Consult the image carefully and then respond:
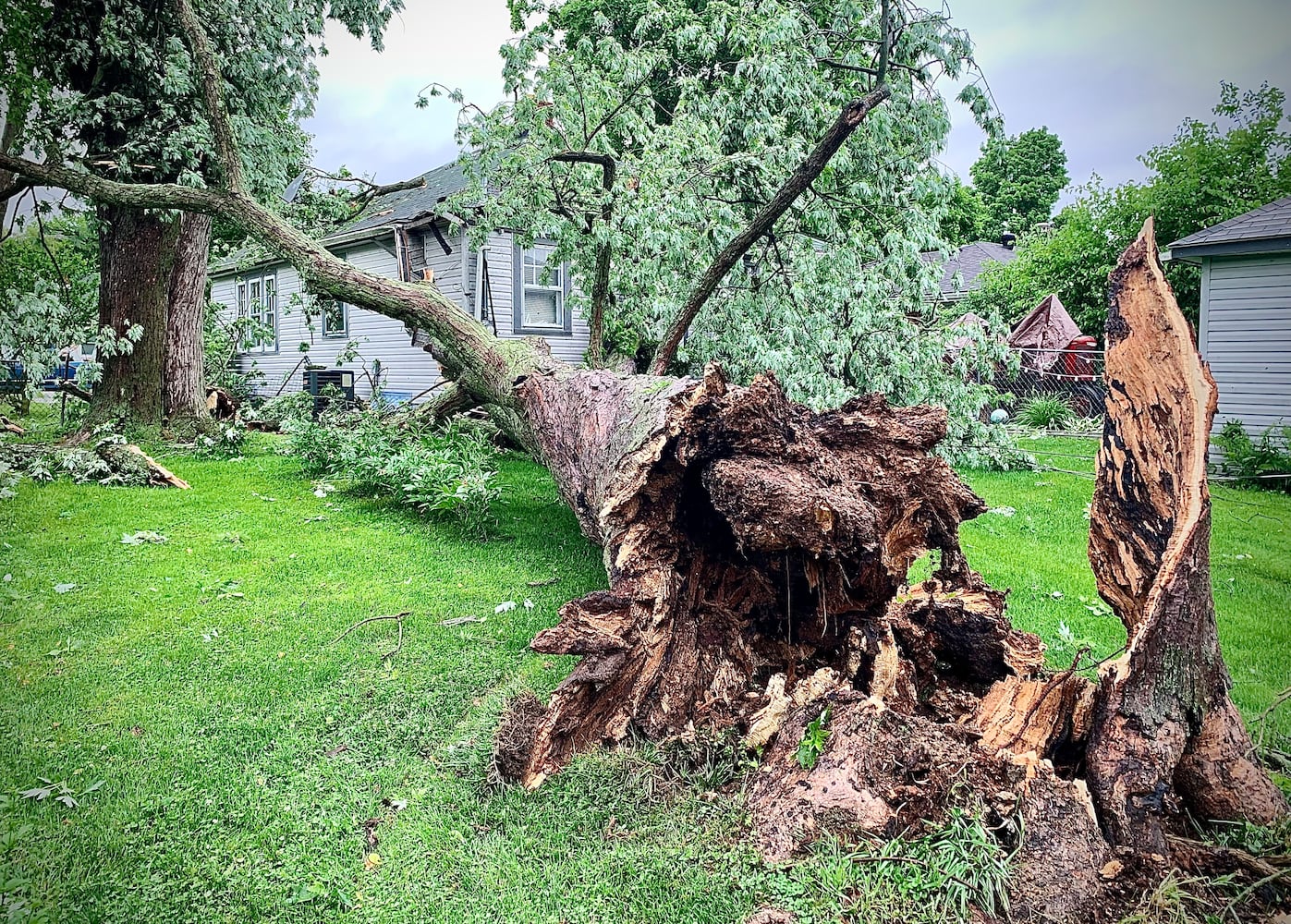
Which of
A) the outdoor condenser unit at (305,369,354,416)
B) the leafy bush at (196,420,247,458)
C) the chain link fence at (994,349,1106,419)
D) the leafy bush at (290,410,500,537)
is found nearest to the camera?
the leafy bush at (290,410,500,537)

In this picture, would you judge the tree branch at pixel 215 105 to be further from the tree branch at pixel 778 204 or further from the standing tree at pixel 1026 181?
the standing tree at pixel 1026 181

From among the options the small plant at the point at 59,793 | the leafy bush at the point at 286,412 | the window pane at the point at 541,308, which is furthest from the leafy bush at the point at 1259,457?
the window pane at the point at 541,308

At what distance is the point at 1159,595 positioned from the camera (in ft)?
6.86

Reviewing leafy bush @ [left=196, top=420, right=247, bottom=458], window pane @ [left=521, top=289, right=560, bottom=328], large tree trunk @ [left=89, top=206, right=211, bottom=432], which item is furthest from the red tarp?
large tree trunk @ [left=89, top=206, right=211, bottom=432]

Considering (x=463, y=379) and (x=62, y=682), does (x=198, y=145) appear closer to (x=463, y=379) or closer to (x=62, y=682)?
(x=463, y=379)

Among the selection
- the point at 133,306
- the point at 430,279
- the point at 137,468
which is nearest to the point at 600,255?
the point at 430,279

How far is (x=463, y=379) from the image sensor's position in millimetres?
6738

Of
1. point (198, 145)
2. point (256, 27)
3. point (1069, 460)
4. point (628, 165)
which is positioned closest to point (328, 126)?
point (256, 27)

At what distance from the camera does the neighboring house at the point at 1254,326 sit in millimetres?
3123

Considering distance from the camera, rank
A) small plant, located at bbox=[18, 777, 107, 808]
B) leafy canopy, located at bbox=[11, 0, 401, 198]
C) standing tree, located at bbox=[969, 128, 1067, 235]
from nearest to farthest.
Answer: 1. small plant, located at bbox=[18, 777, 107, 808]
2. leafy canopy, located at bbox=[11, 0, 401, 198]
3. standing tree, located at bbox=[969, 128, 1067, 235]

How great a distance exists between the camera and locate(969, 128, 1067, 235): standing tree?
119ft

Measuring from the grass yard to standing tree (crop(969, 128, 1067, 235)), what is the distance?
121ft

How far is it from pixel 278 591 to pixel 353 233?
11934 mm

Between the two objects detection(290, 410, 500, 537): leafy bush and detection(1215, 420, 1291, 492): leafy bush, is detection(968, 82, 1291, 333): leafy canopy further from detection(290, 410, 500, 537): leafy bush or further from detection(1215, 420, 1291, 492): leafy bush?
detection(290, 410, 500, 537): leafy bush
